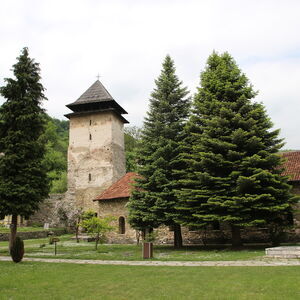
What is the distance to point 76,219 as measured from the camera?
32125 millimetres

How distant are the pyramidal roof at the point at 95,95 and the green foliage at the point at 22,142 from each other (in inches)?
521

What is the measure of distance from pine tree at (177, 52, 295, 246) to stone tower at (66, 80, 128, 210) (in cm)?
1461

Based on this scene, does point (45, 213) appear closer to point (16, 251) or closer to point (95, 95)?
point (95, 95)

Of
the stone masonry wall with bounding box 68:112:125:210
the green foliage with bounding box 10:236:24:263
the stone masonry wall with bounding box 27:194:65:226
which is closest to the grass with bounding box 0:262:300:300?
the green foliage with bounding box 10:236:24:263

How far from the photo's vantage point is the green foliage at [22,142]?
17359 millimetres

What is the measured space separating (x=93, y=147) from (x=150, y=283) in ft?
83.6

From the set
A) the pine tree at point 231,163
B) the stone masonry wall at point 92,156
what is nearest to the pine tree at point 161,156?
the pine tree at point 231,163

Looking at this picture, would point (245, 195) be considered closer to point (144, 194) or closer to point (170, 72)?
point (144, 194)

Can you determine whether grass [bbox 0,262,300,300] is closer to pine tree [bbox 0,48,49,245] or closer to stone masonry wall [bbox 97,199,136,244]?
pine tree [bbox 0,48,49,245]

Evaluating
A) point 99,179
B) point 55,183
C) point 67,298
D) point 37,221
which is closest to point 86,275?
point 67,298

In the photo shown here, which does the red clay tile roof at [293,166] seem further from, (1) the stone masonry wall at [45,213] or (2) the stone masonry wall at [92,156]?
(1) the stone masonry wall at [45,213]

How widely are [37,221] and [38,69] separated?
22646 mm

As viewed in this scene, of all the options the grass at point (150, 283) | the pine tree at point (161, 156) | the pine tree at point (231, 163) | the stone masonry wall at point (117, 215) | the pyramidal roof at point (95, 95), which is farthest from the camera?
the pyramidal roof at point (95, 95)

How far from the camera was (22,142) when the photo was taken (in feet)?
59.5
